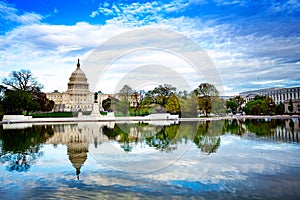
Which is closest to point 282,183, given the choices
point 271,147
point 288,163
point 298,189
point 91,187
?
point 298,189

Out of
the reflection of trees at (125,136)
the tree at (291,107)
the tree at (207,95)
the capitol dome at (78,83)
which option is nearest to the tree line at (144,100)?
the tree at (207,95)

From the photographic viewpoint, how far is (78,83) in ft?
333

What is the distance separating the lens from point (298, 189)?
7.03 meters

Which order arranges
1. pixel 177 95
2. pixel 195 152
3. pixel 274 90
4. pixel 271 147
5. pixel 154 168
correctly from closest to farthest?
pixel 154 168 < pixel 195 152 < pixel 271 147 < pixel 177 95 < pixel 274 90

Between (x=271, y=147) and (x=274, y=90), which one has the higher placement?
(x=274, y=90)

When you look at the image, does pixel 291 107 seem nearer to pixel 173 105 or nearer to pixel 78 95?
pixel 173 105

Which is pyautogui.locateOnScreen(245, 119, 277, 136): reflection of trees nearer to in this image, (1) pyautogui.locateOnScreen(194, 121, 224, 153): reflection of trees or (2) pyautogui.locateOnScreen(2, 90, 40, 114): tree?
(1) pyautogui.locateOnScreen(194, 121, 224, 153): reflection of trees

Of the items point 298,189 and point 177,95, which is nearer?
point 298,189

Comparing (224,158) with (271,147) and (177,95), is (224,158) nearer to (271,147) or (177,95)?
(271,147)

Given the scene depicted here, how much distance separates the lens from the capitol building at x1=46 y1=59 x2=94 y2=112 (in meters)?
102

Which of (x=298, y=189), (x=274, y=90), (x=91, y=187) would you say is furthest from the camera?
(x=274, y=90)

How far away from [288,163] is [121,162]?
5917 millimetres

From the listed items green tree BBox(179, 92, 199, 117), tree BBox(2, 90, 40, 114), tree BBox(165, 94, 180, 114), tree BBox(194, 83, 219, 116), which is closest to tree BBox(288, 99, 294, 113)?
green tree BBox(179, 92, 199, 117)

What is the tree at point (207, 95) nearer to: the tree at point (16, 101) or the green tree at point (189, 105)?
the green tree at point (189, 105)
